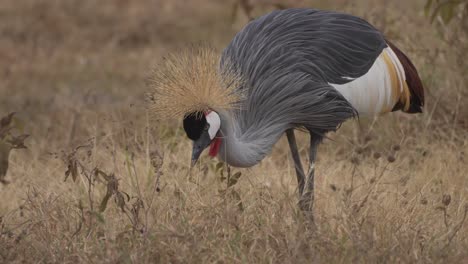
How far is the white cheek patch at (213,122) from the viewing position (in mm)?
3336

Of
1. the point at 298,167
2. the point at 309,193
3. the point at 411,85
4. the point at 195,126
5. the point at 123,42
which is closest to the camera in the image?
the point at 195,126

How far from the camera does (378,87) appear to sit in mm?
3777

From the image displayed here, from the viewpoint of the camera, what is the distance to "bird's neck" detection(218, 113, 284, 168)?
3.38m

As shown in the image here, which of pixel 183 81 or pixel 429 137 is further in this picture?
pixel 429 137

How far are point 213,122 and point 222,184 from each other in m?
0.74

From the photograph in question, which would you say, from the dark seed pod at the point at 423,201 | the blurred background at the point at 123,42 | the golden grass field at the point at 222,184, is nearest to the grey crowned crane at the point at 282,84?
the golden grass field at the point at 222,184

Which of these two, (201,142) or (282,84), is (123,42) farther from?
(201,142)

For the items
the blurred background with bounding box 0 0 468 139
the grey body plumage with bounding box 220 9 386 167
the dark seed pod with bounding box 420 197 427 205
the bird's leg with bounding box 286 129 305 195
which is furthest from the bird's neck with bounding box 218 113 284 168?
the blurred background with bounding box 0 0 468 139

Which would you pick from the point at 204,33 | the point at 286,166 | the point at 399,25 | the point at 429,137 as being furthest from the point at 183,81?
the point at 204,33

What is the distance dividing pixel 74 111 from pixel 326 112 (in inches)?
85.5

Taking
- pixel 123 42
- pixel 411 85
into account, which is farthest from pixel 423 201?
pixel 123 42

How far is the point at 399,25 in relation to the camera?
554 cm

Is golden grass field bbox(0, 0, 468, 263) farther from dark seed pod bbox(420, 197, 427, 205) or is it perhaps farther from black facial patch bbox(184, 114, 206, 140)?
black facial patch bbox(184, 114, 206, 140)

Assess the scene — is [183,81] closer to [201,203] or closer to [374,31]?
[201,203]
